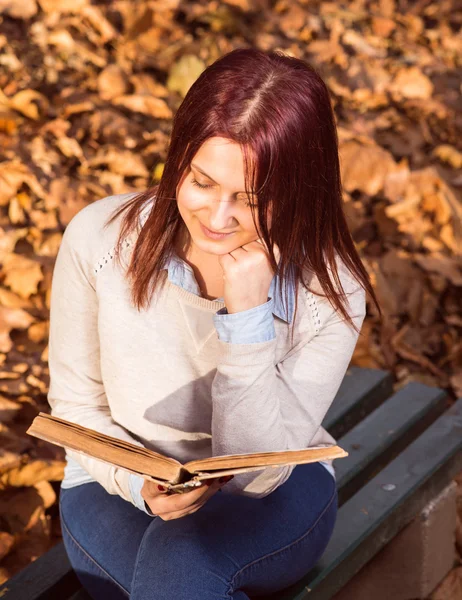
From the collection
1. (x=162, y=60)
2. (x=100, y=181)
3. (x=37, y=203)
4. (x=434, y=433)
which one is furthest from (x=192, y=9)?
(x=434, y=433)

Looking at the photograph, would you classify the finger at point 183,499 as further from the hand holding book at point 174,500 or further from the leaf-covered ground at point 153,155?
the leaf-covered ground at point 153,155

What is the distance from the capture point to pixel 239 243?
1633mm

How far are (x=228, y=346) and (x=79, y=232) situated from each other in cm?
41

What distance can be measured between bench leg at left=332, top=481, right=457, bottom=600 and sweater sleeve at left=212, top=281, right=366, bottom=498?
63 cm

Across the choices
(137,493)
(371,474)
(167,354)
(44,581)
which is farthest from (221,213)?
(371,474)

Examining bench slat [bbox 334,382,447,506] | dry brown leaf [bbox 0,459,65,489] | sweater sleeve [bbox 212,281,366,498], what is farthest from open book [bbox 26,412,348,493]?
dry brown leaf [bbox 0,459,65,489]

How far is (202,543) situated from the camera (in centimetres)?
165

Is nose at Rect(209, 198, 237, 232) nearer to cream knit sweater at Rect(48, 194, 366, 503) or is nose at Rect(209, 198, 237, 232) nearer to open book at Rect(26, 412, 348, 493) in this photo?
cream knit sweater at Rect(48, 194, 366, 503)

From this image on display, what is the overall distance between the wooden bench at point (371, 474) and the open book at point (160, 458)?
56 centimetres

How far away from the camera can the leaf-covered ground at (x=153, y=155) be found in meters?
2.67

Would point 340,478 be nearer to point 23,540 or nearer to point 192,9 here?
point 23,540

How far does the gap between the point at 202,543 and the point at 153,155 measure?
90.5 inches

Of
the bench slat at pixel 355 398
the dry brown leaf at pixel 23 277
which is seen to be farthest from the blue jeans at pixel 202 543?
the dry brown leaf at pixel 23 277

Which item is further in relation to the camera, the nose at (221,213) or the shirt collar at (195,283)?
the shirt collar at (195,283)
